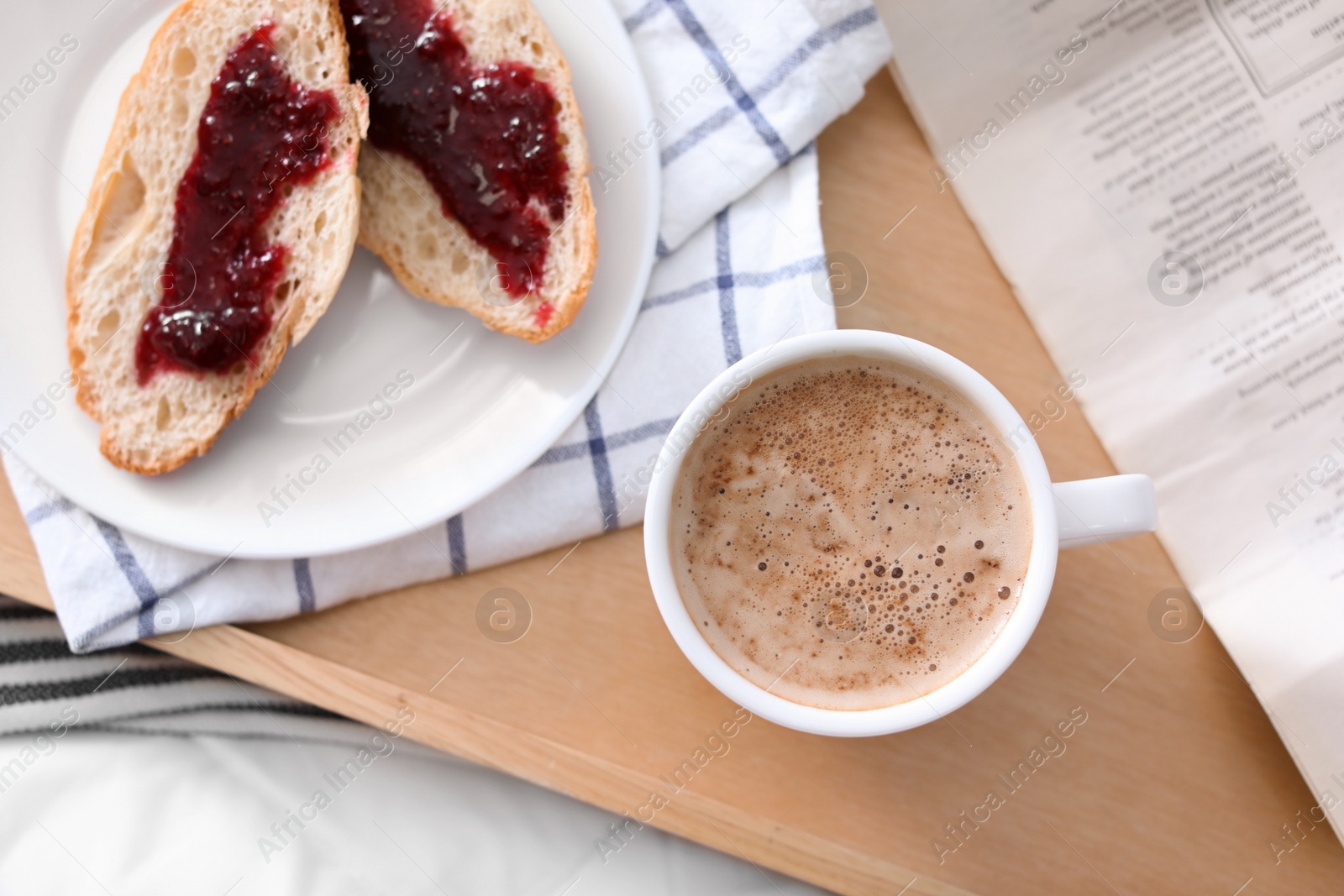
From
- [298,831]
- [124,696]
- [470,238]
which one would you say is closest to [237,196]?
[470,238]

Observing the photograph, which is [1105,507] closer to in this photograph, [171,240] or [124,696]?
[171,240]

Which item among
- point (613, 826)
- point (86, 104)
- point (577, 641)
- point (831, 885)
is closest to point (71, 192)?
point (86, 104)

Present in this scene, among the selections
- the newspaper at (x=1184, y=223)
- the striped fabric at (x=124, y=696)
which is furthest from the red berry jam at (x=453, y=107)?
the striped fabric at (x=124, y=696)

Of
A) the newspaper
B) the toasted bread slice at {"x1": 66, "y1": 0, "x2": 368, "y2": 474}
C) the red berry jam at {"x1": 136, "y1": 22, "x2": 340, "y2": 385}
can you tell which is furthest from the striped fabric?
the newspaper

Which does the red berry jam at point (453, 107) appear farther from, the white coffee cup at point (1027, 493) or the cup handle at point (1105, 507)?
the cup handle at point (1105, 507)

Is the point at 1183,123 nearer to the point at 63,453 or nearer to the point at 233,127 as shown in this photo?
the point at 233,127

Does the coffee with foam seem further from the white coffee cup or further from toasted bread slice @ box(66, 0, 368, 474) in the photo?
toasted bread slice @ box(66, 0, 368, 474)
